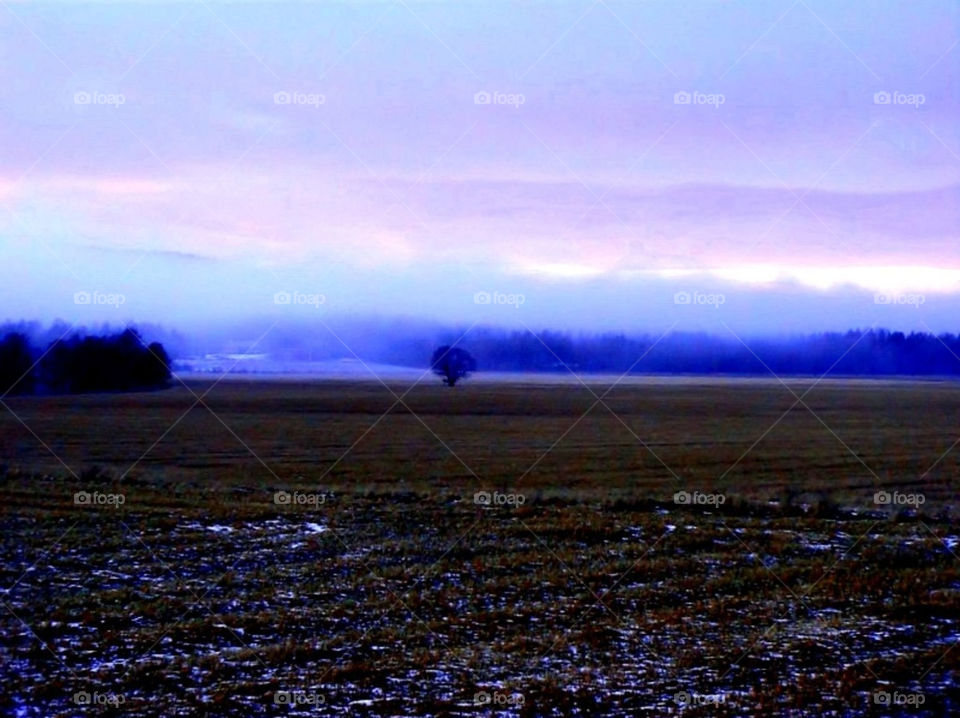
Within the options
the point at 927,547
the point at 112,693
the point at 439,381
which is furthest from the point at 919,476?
the point at 439,381

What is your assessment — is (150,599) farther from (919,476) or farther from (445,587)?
(919,476)
